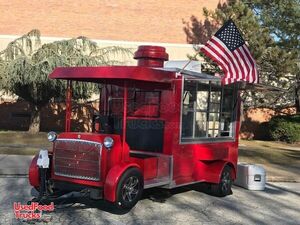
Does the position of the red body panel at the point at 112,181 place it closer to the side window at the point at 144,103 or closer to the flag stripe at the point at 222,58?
the side window at the point at 144,103

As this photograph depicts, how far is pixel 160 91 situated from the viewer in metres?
8.62

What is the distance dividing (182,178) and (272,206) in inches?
68.7

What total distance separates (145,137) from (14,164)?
17.8ft

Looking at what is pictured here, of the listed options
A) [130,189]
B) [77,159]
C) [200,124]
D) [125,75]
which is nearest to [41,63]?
[200,124]

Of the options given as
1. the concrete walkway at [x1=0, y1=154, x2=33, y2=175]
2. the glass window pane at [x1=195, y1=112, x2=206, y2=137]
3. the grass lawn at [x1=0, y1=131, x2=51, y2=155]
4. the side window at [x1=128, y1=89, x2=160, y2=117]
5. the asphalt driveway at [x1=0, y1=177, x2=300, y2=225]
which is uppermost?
the side window at [x1=128, y1=89, x2=160, y2=117]

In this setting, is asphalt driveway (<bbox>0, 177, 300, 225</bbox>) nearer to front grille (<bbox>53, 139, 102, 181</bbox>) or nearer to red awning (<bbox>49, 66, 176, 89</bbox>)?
front grille (<bbox>53, 139, 102, 181</bbox>)

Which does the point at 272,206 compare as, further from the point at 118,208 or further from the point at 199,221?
the point at 118,208

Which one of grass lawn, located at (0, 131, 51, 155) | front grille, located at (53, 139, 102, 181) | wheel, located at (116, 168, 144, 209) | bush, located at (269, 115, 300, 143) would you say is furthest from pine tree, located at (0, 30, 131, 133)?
wheel, located at (116, 168, 144, 209)

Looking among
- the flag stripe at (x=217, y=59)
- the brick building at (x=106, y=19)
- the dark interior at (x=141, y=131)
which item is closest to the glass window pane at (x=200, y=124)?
the dark interior at (x=141, y=131)

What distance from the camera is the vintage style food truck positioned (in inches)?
293

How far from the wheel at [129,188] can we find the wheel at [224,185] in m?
2.27

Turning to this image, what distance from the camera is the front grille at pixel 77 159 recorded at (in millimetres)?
7457

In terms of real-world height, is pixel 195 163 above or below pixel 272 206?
above

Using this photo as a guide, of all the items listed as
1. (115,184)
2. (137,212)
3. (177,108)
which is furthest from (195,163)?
(115,184)
